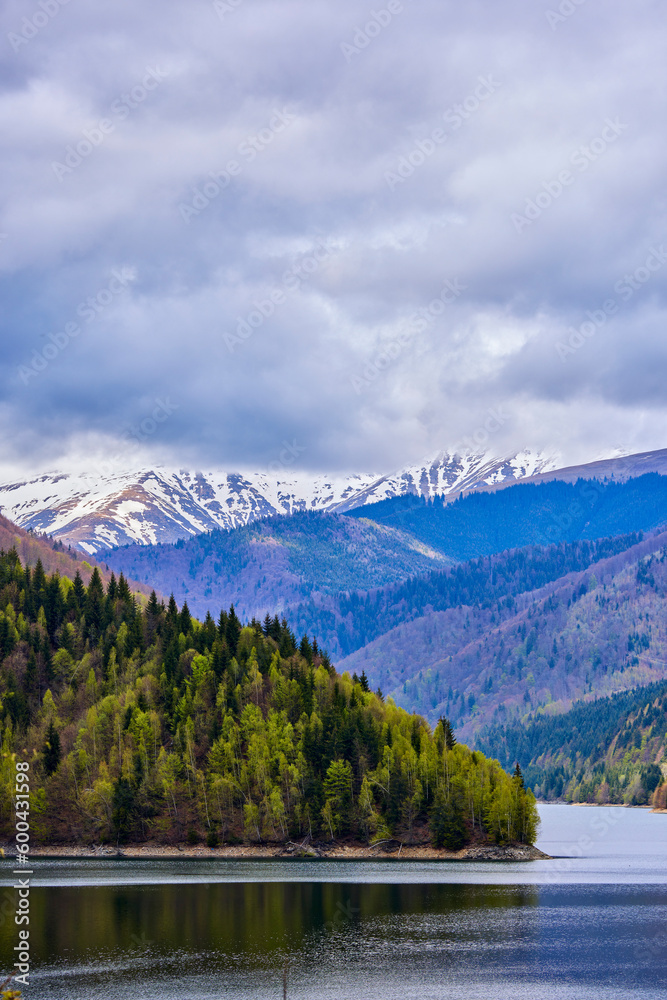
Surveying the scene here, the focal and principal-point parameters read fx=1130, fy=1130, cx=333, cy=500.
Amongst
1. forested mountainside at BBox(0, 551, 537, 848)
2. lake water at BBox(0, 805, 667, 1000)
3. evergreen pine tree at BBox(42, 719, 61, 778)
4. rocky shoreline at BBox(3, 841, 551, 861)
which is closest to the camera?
lake water at BBox(0, 805, 667, 1000)

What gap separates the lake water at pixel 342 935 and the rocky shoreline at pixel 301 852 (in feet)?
66.7

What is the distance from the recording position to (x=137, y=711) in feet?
612

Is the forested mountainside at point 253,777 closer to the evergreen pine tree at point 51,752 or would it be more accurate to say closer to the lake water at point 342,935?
the evergreen pine tree at point 51,752

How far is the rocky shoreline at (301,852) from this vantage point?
568ft

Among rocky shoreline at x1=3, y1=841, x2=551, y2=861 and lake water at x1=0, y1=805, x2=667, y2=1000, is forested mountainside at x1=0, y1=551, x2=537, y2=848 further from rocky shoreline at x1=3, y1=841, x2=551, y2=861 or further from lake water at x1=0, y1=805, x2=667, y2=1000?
lake water at x1=0, y1=805, x2=667, y2=1000

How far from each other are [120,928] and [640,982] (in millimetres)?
46042

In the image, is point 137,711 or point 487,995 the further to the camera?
point 137,711

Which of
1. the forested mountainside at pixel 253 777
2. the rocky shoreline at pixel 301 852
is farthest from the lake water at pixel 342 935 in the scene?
the forested mountainside at pixel 253 777

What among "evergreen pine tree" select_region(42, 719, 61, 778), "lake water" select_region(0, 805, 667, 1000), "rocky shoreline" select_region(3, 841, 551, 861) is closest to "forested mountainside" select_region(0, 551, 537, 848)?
"evergreen pine tree" select_region(42, 719, 61, 778)

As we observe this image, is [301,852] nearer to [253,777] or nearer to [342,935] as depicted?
[253,777]

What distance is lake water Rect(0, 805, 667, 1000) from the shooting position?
84375 mm

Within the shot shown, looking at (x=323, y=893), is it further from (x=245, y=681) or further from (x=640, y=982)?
(x=245, y=681)

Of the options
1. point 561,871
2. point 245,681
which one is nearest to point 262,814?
point 245,681

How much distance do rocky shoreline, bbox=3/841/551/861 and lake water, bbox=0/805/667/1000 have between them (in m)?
20.3
